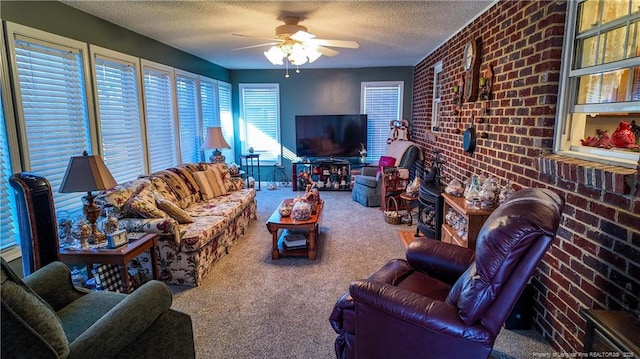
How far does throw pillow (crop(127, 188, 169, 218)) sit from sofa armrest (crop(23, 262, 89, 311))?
103 cm

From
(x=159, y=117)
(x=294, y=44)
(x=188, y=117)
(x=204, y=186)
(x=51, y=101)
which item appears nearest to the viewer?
(x=51, y=101)

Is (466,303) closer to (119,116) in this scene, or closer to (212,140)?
(119,116)

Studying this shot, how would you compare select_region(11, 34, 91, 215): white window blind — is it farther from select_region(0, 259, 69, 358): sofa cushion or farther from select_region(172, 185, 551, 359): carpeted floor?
select_region(0, 259, 69, 358): sofa cushion

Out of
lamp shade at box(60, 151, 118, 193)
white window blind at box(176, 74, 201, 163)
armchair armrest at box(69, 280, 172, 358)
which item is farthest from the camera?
white window blind at box(176, 74, 201, 163)

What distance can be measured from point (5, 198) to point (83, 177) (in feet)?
2.18

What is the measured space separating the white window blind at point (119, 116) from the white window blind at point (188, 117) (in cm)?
97

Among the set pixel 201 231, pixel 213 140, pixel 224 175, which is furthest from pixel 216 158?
pixel 201 231

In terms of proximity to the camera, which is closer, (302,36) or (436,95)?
(302,36)

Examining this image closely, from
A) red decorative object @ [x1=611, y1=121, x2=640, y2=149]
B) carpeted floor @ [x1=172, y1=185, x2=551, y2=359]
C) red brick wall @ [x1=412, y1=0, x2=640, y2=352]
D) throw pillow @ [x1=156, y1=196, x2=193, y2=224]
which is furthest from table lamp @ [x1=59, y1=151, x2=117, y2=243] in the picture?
red decorative object @ [x1=611, y1=121, x2=640, y2=149]

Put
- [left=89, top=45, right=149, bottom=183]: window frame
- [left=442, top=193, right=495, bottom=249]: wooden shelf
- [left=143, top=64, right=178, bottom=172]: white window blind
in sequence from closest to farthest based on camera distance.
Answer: [left=442, top=193, right=495, bottom=249]: wooden shelf, [left=89, top=45, right=149, bottom=183]: window frame, [left=143, top=64, right=178, bottom=172]: white window blind

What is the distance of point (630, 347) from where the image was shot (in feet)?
3.85

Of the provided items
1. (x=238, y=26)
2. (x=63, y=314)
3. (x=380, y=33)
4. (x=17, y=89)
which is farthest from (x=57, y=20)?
(x=380, y=33)

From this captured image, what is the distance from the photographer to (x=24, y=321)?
1104 mm

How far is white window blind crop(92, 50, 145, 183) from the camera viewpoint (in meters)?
3.44
